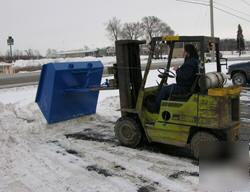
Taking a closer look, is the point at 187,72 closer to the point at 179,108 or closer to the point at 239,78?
the point at 179,108

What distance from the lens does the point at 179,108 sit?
6.86 m

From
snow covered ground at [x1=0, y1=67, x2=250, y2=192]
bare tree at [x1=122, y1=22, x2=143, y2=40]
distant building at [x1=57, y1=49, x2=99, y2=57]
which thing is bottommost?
snow covered ground at [x1=0, y1=67, x2=250, y2=192]

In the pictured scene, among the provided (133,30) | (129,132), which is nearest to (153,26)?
(133,30)

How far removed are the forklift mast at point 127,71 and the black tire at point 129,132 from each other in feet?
0.80

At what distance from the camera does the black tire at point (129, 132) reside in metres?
7.61

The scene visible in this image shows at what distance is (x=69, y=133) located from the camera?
29.2 ft

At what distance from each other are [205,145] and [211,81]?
1053mm

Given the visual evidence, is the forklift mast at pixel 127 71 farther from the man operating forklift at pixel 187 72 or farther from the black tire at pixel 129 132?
the man operating forklift at pixel 187 72

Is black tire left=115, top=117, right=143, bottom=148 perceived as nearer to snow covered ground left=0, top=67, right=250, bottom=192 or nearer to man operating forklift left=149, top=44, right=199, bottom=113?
snow covered ground left=0, top=67, right=250, bottom=192

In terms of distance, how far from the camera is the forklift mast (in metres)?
7.84

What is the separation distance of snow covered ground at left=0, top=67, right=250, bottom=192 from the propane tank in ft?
4.28

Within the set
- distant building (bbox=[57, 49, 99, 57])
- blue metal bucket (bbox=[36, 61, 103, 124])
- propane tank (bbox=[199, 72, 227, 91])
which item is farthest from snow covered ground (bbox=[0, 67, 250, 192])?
distant building (bbox=[57, 49, 99, 57])

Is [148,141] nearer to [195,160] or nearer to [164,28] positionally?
[195,160]

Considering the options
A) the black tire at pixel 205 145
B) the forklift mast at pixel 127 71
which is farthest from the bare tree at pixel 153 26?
the black tire at pixel 205 145
